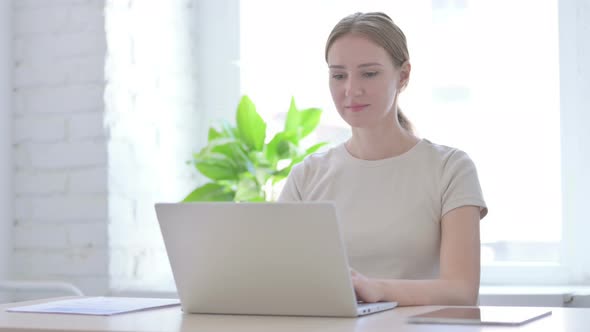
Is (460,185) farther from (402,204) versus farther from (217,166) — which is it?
(217,166)

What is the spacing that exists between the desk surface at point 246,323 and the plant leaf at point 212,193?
141 cm

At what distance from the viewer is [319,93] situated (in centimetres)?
326

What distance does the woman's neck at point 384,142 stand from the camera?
2.11m

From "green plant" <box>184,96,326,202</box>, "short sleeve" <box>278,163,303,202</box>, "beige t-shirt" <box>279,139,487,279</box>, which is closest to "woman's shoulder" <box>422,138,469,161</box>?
"beige t-shirt" <box>279,139,487,279</box>

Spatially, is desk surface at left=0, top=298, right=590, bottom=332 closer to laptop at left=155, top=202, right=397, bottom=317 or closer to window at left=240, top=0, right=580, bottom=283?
laptop at left=155, top=202, right=397, bottom=317

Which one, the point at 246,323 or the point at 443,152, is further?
the point at 443,152

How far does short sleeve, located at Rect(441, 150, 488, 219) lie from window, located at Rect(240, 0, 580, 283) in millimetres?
863

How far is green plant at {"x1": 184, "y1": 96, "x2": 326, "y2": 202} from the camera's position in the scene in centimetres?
289

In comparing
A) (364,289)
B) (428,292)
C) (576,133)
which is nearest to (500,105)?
(576,133)

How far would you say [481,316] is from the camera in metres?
1.36

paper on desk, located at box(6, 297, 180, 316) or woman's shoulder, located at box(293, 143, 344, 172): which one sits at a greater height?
woman's shoulder, located at box(293, 143, 344, 172)

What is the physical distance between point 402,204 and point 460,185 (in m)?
0.14

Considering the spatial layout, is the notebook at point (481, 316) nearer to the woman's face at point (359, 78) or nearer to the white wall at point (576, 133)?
the woman's face at point (359, 78)

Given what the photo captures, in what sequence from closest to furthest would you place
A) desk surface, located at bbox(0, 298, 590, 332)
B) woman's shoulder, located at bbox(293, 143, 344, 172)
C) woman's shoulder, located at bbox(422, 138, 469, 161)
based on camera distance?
1. desk surface, located at bbox(0, 298, 590, 332)
2. woman's shoulder, located at bbox(422, 138, 469, 161)
3. woman's shoulder, located at bbox(293, 143, 344, 172)
